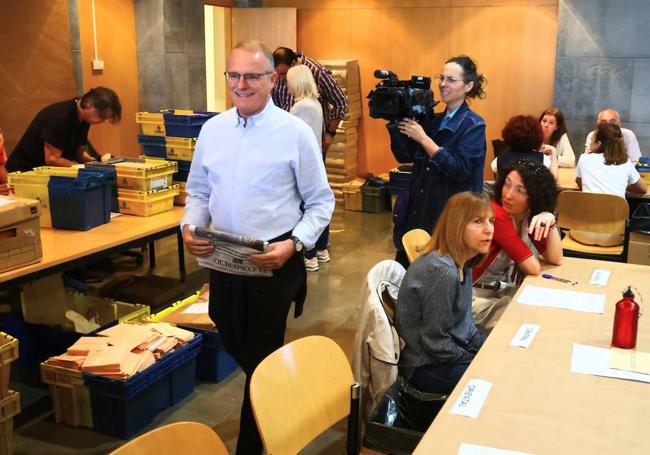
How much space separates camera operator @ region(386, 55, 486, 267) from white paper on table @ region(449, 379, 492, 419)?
1527 mm

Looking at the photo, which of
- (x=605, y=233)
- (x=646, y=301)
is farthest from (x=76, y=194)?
(x=605, y=233)

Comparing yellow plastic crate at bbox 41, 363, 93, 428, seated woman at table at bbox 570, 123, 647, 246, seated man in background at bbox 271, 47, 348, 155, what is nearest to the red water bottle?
yellow plastic crate at bbox 41, 363, 93, 428

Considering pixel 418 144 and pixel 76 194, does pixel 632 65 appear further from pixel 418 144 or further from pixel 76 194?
pixel 76 194

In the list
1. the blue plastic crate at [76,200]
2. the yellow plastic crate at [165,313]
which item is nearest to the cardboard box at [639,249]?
the yellow plastic crate at [165,313]

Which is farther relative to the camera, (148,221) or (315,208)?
(148,221)

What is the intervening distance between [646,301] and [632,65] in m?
5.01

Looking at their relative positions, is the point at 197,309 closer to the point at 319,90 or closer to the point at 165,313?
the point at 165,313

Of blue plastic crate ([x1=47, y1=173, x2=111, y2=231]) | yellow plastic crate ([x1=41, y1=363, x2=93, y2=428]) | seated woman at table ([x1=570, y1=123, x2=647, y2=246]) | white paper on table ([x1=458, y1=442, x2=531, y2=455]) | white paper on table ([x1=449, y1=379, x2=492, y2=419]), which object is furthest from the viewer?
seated woman at table ([x1=570, y1=123, x2=647, y2=246])

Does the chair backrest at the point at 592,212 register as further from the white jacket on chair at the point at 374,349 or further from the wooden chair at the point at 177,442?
the wooden chair at the point at 177,442

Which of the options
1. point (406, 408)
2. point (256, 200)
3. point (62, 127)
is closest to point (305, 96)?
point (62, 127)

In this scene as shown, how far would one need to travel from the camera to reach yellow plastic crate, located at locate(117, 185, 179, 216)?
4.30 m

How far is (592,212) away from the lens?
5043 millimetres

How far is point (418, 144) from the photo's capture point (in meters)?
3.61

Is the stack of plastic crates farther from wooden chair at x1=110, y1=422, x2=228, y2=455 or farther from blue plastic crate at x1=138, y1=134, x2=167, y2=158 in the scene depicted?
wooden chair at x1=110, y1=422, x2=228, y2=455
